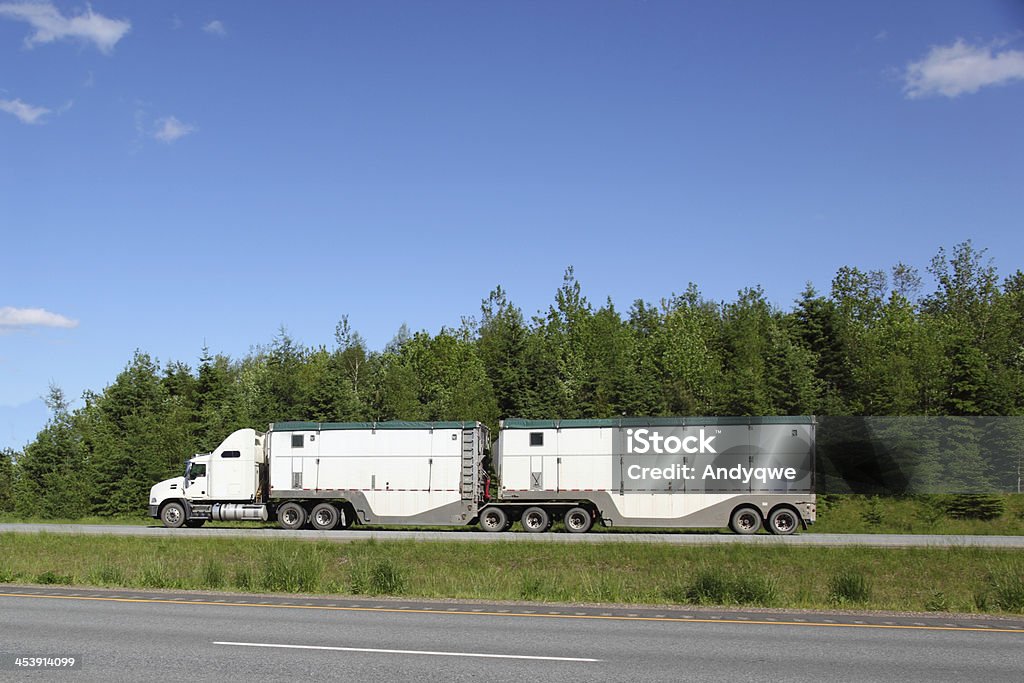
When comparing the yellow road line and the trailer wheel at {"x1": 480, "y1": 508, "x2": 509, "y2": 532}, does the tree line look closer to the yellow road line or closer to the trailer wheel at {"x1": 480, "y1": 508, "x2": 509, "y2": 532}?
the trailer wheel at {"x1": 480, "y1": 508, "x2": 509, "y2": 532}

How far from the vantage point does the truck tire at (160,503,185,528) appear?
35.6m

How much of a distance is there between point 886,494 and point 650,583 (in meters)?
26.0

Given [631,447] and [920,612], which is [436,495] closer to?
[631,447]

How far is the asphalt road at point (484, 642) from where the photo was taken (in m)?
10.1

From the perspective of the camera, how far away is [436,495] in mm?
32594

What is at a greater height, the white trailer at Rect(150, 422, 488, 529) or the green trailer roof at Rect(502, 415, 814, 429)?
the green trailer roof at Rect(502, 415, 814, 429)

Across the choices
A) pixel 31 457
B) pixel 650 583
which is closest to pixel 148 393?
pixel 31 457

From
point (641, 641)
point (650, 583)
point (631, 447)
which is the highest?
point (631, 447)

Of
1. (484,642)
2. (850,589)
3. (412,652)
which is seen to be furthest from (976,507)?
(412,652)

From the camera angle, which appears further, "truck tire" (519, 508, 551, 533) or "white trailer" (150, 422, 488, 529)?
"white trailer" (150, 422, 488, 529)

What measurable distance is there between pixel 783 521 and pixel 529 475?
8.78 m

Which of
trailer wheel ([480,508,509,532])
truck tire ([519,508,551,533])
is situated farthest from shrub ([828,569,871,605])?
trailer wheel ([480,508,509,532])

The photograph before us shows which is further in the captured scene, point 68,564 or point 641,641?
point 68,564

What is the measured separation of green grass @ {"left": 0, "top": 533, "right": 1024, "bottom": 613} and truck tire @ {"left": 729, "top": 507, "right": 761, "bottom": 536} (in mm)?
4041
